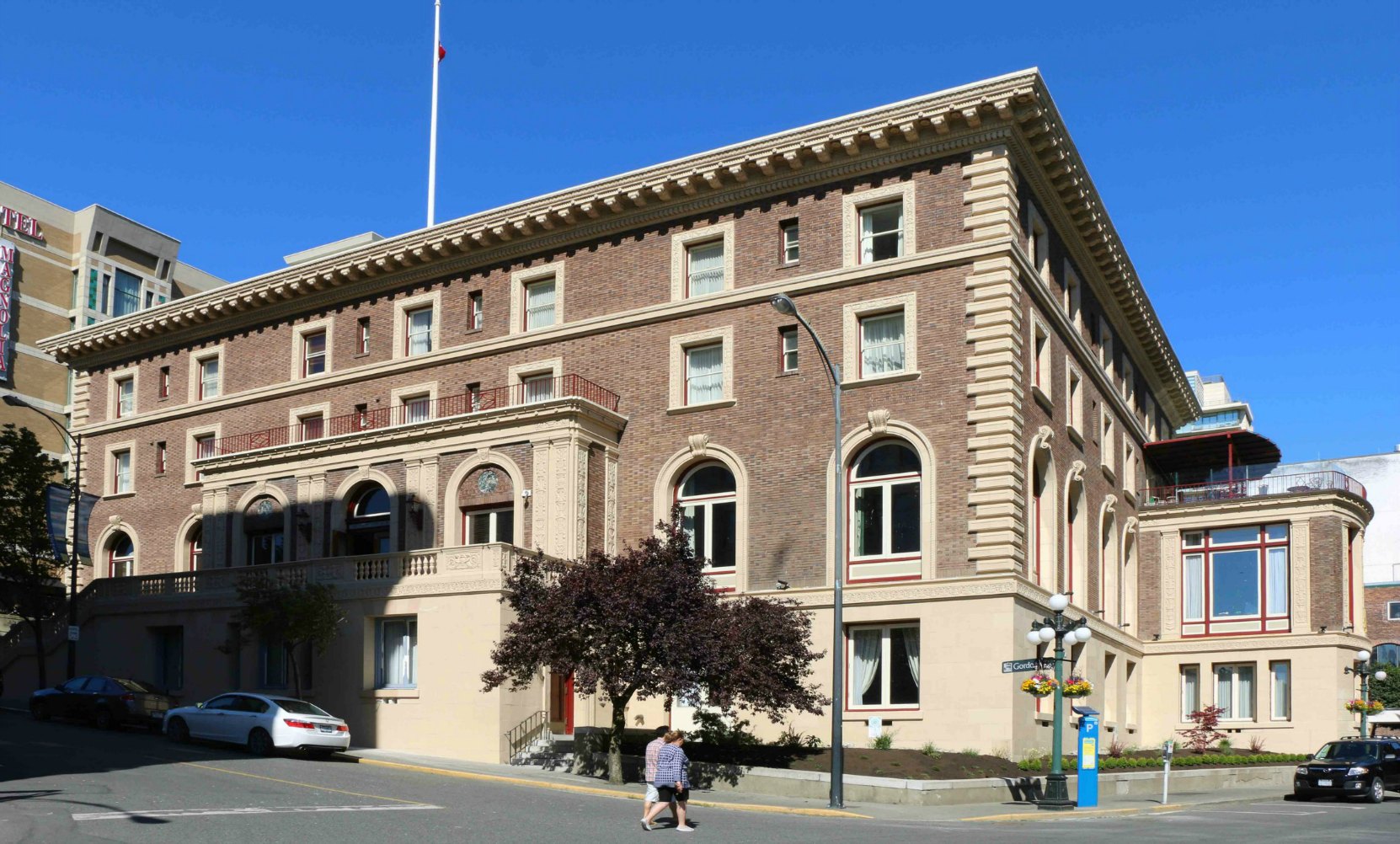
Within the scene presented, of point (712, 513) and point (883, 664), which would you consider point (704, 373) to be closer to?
point (712, 513)

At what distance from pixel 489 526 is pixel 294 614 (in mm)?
5904

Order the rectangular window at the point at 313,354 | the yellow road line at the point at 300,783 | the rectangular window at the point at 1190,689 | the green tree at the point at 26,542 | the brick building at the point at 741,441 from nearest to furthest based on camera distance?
the yellow road line at the point at 300,783, the brick building at the point at 741,441, the green tree at the point at 26,542, the rectangular window at the point at 313,354, the rectangular window at the point at 1190,689

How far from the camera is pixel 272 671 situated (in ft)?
140

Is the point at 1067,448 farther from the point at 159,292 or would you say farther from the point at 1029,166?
the point at 159,292

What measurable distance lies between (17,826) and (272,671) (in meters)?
23.8

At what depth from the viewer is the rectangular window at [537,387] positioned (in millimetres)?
43219

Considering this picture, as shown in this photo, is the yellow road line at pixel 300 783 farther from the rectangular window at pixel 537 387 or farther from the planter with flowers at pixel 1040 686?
the rectangular window at pixel 537 387

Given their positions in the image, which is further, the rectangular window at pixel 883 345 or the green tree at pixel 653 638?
the rectangular window at pixel 883 345

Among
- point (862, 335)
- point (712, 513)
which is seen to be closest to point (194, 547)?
point (712, 513)

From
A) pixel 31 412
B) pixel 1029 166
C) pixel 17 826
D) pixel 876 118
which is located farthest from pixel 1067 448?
pixel 31 412

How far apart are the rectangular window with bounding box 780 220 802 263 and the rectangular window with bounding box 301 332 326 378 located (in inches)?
705

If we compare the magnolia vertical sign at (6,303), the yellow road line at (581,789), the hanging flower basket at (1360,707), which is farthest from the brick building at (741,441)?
the magnolia vertical sign at (6,303)

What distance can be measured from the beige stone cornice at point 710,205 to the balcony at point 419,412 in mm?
4191

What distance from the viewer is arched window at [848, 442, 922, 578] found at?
37125 millimetres
